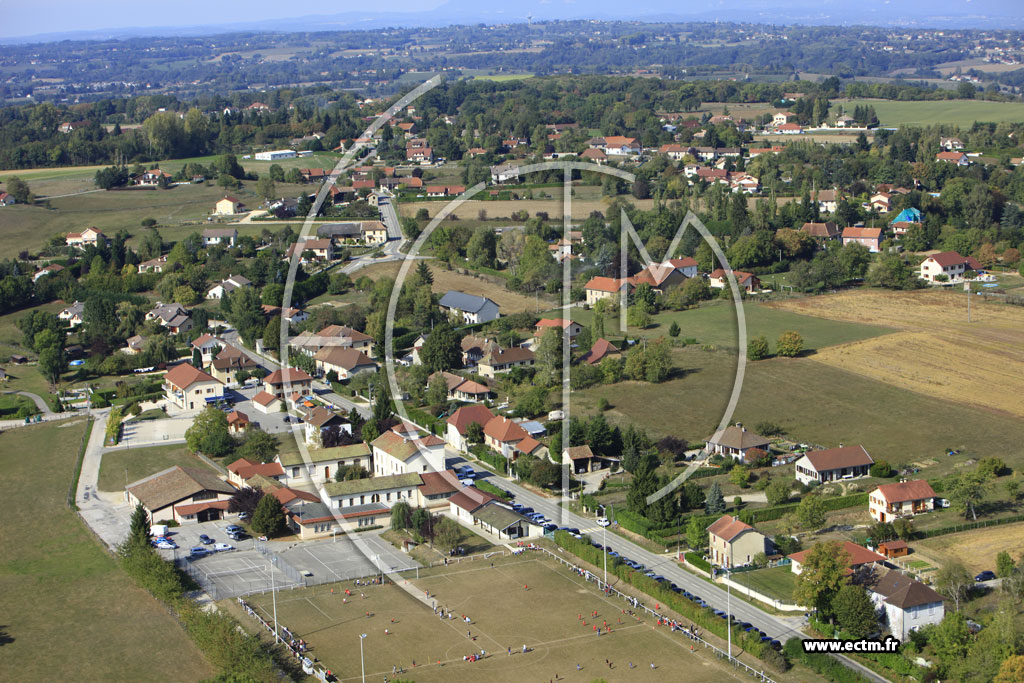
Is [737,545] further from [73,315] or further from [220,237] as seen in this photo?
[220,237]

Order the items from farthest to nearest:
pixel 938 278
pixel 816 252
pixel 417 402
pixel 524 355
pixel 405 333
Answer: pixel 816 252, pixel 938 278, pixel 405 333, pixel 524 355, pixel 417 402

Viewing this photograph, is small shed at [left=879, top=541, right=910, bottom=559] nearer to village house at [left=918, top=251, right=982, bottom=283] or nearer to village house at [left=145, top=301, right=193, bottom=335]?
village house at [left=918, top=251, right=982, bottom=283]

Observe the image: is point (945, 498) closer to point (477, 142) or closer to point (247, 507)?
point (247, 507)

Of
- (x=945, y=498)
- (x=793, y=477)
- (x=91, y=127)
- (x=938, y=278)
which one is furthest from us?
(x=91, y=127)

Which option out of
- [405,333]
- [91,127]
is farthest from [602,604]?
[91,127]

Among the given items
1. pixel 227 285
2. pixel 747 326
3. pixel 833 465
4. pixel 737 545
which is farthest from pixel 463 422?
pixel 227 285

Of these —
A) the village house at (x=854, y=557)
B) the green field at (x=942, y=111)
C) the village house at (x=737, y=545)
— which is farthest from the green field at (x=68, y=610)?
the green field at (x=942, y=111)
